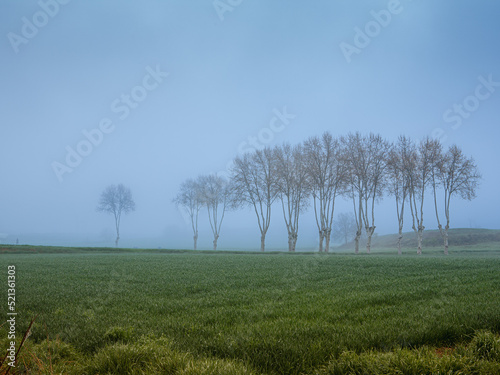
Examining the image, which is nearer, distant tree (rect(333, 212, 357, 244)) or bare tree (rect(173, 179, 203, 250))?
bare tree (rect(173, 179, 203, 250))

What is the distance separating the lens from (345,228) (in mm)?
118688

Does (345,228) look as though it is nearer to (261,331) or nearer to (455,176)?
(455,176)

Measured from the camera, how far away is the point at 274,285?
1170 centimetres

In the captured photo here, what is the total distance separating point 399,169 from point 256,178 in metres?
22.1

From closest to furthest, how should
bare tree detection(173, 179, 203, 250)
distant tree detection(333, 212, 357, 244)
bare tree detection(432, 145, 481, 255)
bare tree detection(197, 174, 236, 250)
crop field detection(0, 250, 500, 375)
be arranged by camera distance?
1. crop field detection(0, 250, 500, 375)
2. bare tree detection(432, 145, 481, 255)
3. bare tree detection(197, 174, 236, 250)
4. bare tree detection(173, 179, 203, 250)
5. distant tree detection(333, 212, 357, 244)

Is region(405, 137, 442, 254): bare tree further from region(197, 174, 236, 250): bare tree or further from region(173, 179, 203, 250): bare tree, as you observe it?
region(173, 179, 203, 250): bare tree

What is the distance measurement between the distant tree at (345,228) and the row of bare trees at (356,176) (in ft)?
237

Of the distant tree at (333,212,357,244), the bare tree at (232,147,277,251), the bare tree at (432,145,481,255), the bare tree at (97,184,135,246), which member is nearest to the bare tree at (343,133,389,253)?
the bare tree at (432,145,481,255)

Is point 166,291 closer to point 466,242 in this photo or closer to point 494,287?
point 494,287

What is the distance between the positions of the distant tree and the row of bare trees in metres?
72.4

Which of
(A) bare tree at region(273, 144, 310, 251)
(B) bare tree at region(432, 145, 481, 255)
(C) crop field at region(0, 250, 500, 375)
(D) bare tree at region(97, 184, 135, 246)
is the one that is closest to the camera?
(C) crop field at region(0, 250, 500, 375)

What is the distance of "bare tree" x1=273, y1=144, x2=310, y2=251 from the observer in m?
49.3

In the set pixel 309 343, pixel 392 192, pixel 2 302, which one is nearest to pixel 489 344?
pixel 309 343

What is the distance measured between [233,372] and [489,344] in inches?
149
